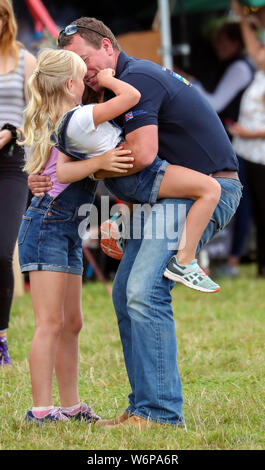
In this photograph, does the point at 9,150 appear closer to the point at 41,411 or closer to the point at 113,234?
the point at 113,234

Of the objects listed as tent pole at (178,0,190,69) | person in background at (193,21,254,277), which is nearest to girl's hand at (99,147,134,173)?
tent pole at (178,0,190,69)

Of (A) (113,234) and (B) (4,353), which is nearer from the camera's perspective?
(A) (113,234)

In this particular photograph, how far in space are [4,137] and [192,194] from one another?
172 centimetres

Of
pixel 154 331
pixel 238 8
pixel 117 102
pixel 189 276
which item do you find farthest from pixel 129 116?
pixel 238 8

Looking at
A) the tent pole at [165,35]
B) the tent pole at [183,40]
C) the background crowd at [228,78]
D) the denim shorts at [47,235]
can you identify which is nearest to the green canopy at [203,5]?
the background crowd at [228,78]

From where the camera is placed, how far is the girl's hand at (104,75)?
3355 millimetres

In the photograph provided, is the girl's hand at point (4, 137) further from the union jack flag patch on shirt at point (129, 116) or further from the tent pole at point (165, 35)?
the tent pole at point (165, 35)

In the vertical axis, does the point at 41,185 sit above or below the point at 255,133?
above

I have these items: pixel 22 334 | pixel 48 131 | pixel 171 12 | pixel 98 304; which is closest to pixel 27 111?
→ pixel 48 131

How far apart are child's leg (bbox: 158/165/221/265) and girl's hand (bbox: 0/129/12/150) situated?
1.62 meters

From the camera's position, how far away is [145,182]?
3.46m

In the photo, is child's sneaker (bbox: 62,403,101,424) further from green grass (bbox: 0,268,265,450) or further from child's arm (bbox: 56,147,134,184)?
child's arm (bbox: 56,147,134,184)

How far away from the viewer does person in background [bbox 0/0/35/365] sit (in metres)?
4.82

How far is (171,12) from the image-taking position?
9.80 metres
